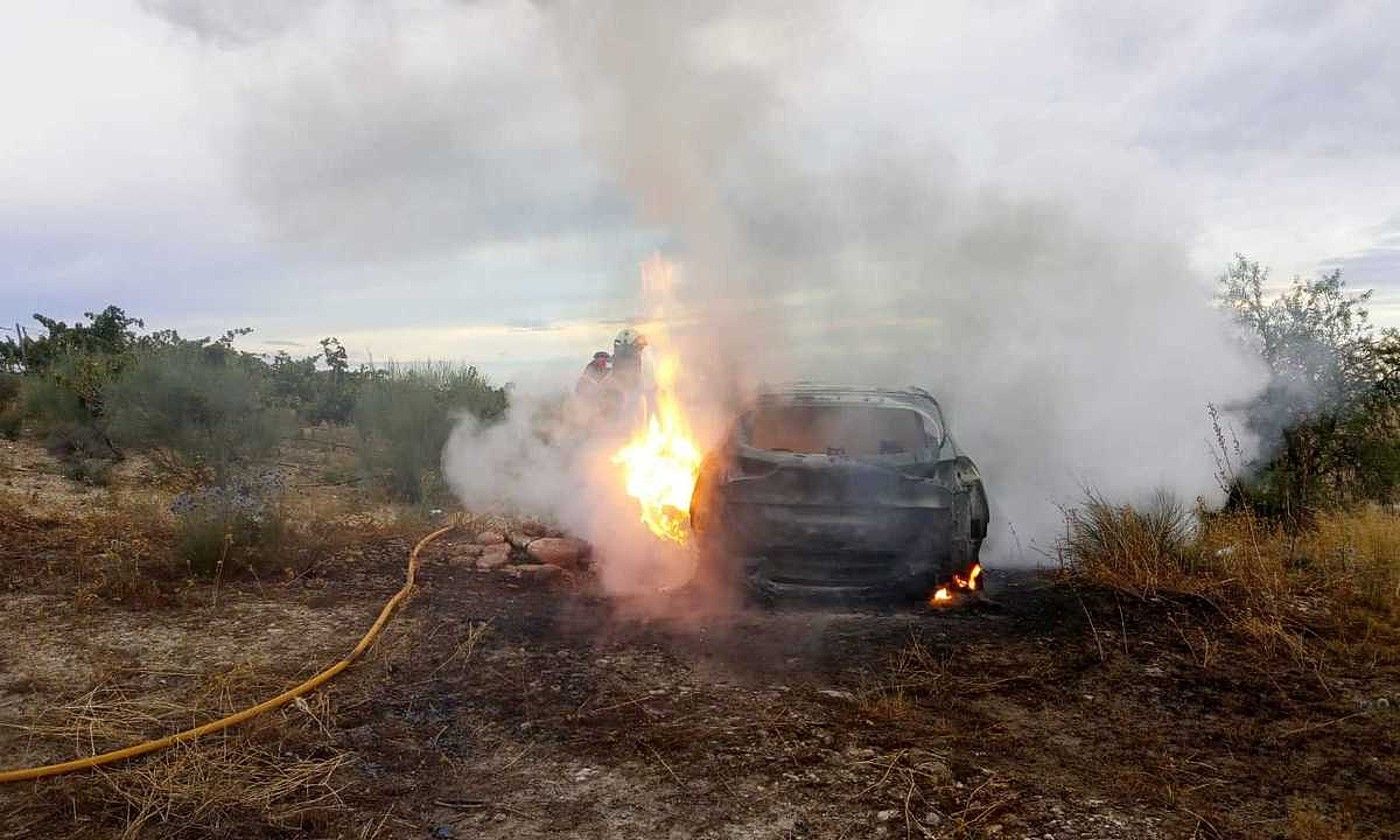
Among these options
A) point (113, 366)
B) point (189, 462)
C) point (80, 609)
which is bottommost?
point (80, 609)

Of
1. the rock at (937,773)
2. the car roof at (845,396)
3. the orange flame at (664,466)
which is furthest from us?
the orange flame at (664,466)

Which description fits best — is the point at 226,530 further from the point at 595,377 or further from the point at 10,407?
the point at 10,407

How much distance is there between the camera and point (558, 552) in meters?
8.16

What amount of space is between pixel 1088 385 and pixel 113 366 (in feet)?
46.0

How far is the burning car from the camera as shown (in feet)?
19.7

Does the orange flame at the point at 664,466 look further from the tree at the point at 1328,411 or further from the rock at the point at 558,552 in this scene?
the tree at the point at 1328,411

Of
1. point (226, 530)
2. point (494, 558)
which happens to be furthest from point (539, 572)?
point (226, 530)

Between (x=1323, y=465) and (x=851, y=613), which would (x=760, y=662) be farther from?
(x=1323, y=465)

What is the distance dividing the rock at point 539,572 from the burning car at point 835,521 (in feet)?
6.33

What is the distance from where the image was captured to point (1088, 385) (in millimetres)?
10836

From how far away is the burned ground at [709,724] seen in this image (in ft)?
11.3

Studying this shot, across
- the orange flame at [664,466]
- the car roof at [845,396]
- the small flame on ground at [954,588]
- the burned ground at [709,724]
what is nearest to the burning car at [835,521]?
the small flame on ground at [954,588]

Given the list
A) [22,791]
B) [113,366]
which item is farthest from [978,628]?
[113,366]

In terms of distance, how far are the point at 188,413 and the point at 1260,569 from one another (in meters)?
11.7
